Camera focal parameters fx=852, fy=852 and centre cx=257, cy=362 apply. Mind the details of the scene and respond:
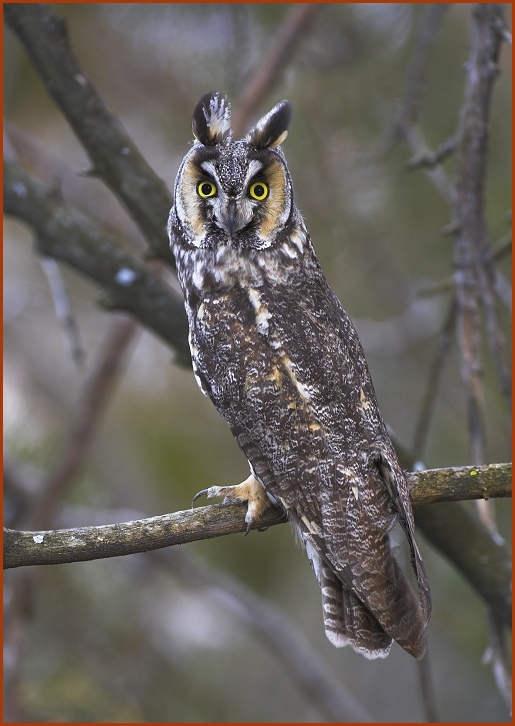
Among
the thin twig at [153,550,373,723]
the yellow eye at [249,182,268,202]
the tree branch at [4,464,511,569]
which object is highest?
the yellow eye at [249,182,268,202]

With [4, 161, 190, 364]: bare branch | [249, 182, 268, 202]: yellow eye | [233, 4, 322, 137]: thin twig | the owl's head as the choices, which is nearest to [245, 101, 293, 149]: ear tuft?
the owl's head

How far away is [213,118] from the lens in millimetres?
2492

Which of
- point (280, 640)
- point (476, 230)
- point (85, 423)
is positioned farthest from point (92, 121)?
point (280, 640)

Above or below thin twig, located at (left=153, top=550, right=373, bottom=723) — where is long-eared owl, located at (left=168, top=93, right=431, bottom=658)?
above

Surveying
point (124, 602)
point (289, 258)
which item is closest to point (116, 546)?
point (289, 258)

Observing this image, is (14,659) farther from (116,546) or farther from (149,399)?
(149,399)

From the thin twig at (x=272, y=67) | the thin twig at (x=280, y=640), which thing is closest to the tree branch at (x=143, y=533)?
the thin twig at (x=280, y=640)

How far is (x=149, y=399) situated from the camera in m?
5.67

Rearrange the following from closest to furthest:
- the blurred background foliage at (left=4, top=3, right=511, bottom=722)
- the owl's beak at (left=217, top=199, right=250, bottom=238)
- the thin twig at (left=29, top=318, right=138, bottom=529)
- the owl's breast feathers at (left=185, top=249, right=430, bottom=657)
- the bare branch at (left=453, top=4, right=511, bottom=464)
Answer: the owl's breast feathers at (left=185, top=249, right=430, bottom=657)
the owl's beak at (left=217, top=199, right=250, bottom=238)
the bare branch at (left=453, top=4, right=511, bottom=464)
the thin twig at (left=29, top=318, right=138, bottom=529)
the blurred background foliage at (left=4, top=3, right=511, bottom=722)

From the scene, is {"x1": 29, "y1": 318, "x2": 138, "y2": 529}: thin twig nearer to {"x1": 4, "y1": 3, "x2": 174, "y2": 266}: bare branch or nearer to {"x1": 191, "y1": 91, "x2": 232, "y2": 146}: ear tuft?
{"x1": 4, "y1": 3, "x2": 174, "y2": 266}: bare branch

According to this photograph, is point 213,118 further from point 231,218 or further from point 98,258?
point 98,258

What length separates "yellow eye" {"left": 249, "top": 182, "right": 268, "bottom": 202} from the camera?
96.6 inches

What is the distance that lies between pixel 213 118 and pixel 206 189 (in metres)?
0.21

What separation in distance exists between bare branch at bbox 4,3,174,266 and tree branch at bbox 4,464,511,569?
1.19 m
